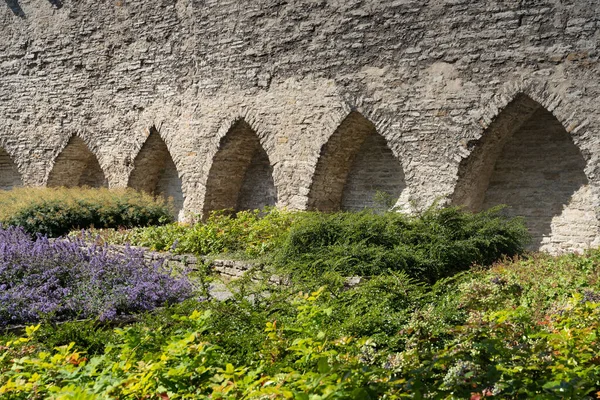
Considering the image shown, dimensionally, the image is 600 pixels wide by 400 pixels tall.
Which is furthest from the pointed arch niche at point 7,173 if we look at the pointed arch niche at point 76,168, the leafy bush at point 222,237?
the leafy bush at point 222,237

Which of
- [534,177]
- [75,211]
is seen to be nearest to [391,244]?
[534,177]

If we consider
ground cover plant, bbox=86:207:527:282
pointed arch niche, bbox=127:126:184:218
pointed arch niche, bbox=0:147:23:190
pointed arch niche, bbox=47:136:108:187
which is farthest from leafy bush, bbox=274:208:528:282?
pointed arch niche, bbox=0:147:23:190

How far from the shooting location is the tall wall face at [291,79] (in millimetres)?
9570

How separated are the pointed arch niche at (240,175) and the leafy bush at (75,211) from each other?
3.66 feet

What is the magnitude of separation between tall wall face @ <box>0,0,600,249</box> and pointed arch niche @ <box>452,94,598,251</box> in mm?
75

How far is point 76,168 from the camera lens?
1605 cm

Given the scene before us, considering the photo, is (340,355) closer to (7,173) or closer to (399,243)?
(399,243)

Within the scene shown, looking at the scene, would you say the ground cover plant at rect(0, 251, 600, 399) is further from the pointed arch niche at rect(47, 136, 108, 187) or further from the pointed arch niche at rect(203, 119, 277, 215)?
the pointed arch niche at rect(47, 136, 108, 187)

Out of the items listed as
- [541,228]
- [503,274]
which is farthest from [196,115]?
[503,274]

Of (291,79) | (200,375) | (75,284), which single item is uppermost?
(291,79)

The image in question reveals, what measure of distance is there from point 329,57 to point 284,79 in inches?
41.0

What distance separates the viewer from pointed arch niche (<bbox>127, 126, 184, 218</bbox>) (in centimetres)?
1445

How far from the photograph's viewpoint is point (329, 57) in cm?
1149

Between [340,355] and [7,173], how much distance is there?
16.7 metres
